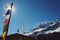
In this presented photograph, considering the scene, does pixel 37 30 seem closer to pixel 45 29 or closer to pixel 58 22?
pixel 45 29

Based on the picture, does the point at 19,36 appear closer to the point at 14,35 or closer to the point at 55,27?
the point at 14,35

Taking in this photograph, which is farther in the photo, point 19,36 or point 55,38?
point 55,38

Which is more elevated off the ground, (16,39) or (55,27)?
(55,27)

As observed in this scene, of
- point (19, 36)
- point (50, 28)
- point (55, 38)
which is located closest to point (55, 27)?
point (50, 28)

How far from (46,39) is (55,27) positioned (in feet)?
27.7

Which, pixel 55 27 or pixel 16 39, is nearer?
pixel 16 39

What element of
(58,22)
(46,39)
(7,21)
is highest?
(58,22)

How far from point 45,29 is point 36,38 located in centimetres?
906

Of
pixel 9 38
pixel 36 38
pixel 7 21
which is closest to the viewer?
pixel 7 21

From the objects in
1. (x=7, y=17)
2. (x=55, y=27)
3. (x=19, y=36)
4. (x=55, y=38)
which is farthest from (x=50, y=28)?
(x=7, y=17)

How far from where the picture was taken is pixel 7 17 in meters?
16.0

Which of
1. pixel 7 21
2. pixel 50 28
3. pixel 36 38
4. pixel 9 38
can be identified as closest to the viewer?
pixel 7 21

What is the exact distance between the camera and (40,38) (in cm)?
2675

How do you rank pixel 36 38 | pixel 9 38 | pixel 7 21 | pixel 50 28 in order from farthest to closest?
pixel 50 28, pixel 36 38, pixel 9 38, pixel 7 21
